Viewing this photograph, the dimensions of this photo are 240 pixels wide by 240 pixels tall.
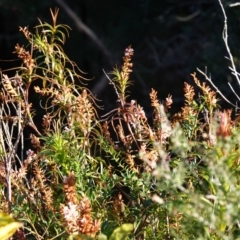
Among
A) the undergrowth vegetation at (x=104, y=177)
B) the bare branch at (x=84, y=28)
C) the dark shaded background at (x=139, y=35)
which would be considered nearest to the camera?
the undergrowth vegetation at (x=104, y=177)

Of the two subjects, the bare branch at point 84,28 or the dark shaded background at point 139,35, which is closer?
the dark shaded background at point 139,35

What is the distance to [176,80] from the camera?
849cm

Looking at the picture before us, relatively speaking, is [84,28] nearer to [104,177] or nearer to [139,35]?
[139,35]

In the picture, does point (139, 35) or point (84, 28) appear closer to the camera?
point (139, 35)

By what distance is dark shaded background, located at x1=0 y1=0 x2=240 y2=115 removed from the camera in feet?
25.1

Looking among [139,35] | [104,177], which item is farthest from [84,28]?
[104,177]

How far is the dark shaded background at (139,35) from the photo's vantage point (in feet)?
25.1

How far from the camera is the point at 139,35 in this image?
7.85 meters

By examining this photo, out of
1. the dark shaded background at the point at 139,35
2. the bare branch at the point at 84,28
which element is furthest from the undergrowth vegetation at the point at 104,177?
the bare branch at the point at 84,28

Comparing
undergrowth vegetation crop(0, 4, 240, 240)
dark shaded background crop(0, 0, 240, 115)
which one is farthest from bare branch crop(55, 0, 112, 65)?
undergrowth vegetation crop(0, 4, 240, 240)

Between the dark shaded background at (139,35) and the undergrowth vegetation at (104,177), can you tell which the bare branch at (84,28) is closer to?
the dark shaded background at (139,35)

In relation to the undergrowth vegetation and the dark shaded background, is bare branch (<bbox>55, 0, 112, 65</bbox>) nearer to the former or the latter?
the dark shaded background

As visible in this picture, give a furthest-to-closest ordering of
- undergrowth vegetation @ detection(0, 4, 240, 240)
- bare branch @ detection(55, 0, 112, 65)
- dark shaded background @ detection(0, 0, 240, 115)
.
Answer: bare branch @ detection(55, 0, 112, 65) < dark shaded background @ detection(0, 0, 240, 115) < undergrowth vegetation @ detection(0, 4, 240, 240)

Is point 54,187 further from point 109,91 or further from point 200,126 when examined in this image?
point 109,91
